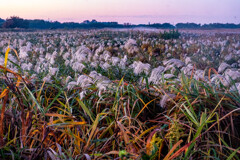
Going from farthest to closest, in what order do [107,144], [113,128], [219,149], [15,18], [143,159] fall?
[15,18] → [113,128] → [107,144] → [219,149] → [143,159]

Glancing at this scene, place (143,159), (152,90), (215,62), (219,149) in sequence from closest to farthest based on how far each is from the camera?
(143,159) < (219,149) < (152,90) < (215,62)

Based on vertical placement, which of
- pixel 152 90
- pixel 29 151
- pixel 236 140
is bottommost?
pixel 29 151

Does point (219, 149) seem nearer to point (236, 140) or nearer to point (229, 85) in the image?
point (236, 140)

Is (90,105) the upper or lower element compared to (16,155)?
upper

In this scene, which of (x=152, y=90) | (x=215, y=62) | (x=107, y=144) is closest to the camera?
(x=107, y=144)

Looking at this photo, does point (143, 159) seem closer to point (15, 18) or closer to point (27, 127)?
point (27, 127)

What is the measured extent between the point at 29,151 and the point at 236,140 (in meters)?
1.80

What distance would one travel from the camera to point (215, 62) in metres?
6.64

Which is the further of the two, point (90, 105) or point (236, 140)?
point (90, 105)

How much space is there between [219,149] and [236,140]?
8.7 inches

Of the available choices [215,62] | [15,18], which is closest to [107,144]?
[215,62]

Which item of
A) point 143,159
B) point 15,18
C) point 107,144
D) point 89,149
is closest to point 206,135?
point 143,159

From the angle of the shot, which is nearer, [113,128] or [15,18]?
[113,128]

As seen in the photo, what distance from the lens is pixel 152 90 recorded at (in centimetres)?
288
